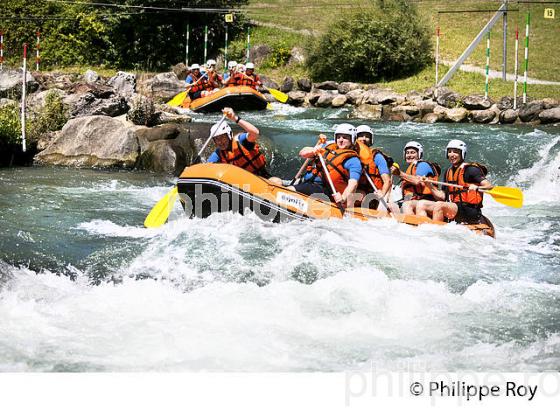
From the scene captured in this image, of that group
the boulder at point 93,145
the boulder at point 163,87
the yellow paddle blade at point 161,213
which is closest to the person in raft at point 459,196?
the yellow paddle blade at point 161,213

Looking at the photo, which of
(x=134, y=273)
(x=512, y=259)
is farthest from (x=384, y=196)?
(x=134, y=273)

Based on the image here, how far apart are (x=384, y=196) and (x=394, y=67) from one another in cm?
1299

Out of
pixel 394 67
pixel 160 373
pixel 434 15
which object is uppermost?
pixel 434 15

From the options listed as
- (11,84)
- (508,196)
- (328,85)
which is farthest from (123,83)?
(508,196)

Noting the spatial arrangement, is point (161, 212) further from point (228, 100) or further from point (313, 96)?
point (313, 96)

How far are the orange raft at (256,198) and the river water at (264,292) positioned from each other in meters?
0.10

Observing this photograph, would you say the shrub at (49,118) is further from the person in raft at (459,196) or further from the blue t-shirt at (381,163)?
→ the person in raft at (459,196)

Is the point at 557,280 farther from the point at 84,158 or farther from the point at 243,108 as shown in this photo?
the point at 243,108

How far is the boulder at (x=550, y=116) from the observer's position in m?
15.1

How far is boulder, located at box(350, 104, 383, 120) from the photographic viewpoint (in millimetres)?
16812

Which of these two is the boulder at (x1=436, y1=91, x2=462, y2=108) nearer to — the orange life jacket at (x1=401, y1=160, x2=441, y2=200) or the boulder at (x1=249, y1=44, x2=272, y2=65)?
the boulder at (x1=249, y1=44, x2=272, y2=65)

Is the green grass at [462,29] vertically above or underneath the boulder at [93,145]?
above

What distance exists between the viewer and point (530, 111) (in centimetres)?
1545

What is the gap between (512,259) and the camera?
7645 mm
